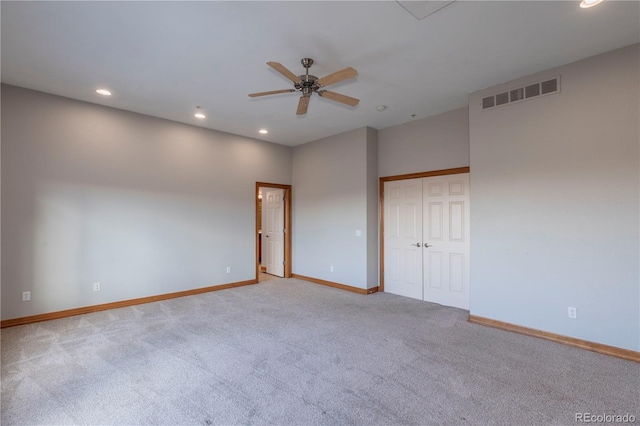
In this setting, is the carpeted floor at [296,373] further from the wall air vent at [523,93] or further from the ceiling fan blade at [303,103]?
the wall air vent at [523,93]

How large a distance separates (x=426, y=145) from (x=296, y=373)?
3933 mm

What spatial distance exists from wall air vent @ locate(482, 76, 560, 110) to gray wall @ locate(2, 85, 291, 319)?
169 inches

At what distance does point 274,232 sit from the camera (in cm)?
692

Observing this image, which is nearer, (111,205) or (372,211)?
(111,205)

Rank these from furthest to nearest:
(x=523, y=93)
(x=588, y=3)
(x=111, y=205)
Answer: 1. (x=111, y=205)
2. (x=523, y=93)
3. (x=588, y=3)

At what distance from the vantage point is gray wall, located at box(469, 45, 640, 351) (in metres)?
2.79

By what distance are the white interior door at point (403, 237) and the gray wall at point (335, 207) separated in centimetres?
30

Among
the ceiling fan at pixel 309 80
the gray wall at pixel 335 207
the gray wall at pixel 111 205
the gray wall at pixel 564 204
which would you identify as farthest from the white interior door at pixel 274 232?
the gray wall at pixel 564 204

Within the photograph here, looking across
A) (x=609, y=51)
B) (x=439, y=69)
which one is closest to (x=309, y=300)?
(x=439, y=69)

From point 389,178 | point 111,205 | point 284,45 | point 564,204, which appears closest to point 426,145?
point 389,178

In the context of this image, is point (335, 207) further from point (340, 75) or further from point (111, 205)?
point (111, 205)

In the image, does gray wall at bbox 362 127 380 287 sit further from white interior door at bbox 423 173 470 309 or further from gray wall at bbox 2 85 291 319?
gray wall at bbox 2 85 291 319

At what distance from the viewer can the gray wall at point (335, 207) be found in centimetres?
528

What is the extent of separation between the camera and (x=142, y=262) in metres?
4.57
